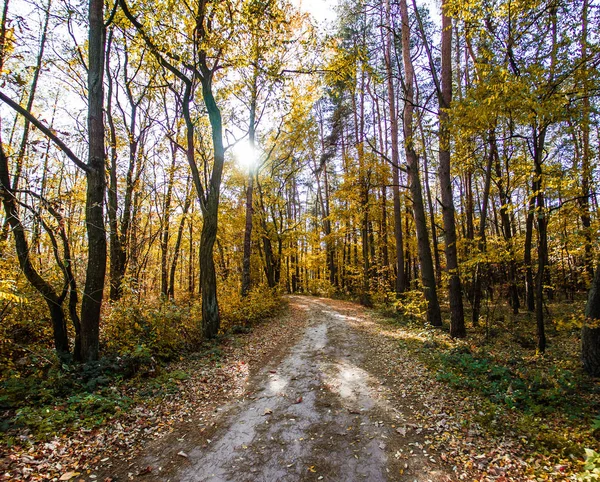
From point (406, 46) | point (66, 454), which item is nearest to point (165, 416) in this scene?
point (66, 454)

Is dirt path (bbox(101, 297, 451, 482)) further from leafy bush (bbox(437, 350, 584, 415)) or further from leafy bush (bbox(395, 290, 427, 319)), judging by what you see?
→ leafy bush (bbox(395, 290, 427, 319))

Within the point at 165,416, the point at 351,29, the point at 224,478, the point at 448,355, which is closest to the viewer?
the point at 224,478

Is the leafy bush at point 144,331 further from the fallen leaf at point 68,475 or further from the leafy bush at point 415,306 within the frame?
the leafy bush at point 415,306

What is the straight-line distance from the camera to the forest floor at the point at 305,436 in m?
3.07

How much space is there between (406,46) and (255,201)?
11.6 metres

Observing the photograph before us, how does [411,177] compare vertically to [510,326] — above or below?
above

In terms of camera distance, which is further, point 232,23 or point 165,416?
point 232,23

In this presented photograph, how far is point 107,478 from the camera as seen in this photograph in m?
3.05

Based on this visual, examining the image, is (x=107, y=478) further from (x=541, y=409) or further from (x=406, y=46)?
(x=406, y=46)

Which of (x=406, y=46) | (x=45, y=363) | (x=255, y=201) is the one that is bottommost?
(x=45, y=363)

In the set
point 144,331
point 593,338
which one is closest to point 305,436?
point 144,331

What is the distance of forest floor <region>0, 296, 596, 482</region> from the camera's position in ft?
10.1

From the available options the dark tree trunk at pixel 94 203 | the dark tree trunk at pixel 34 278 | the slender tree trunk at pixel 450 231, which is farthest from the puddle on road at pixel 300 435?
the slender tree trunk at pixel 450 231

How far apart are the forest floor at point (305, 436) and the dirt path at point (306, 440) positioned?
0.01m
